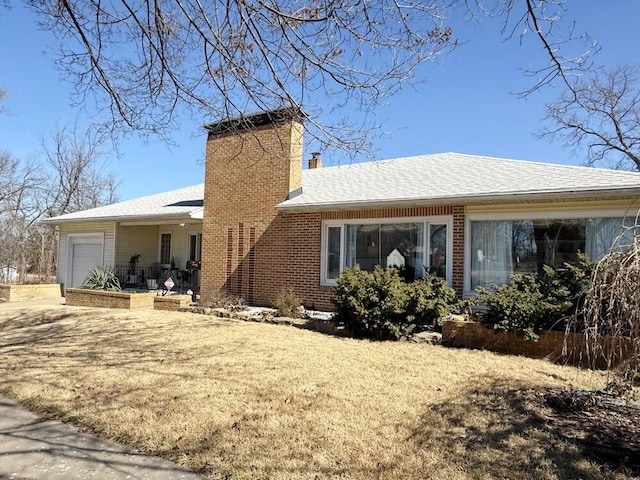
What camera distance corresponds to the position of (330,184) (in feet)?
45.8

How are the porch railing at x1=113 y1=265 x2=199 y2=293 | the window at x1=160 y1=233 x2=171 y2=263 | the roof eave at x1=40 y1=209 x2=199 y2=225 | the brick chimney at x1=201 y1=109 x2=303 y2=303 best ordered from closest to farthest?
the brick chimney at x1=201 y1=109 x2=303 y2=303
the roof eave at x1=40 y1=209 x2=199 y2=225
the porch railing at x1=113 y1=265 x2=199 y2=293
the window at x1=160 y1=233 x2=171 y2=263

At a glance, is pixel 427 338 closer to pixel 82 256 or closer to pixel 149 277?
pixel 149 277

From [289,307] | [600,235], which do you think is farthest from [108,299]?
[600,235]

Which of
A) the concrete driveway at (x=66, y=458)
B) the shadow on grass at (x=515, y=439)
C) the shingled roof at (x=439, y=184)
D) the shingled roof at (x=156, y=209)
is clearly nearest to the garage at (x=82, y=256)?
the shingled roof at (x=156, y=209)

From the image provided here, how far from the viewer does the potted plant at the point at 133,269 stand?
18.0 meters

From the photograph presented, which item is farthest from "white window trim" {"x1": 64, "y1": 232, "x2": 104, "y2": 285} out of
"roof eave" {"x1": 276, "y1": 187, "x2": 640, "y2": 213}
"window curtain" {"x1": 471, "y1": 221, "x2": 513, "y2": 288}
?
"window curtain" {"x1": 471, "y1": 221, "x2": 513, "y2": 288}

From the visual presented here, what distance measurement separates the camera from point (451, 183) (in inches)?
440

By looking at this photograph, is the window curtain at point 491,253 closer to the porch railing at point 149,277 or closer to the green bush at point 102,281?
the porch railing at point 149,277

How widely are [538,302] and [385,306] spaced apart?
2.63 meters

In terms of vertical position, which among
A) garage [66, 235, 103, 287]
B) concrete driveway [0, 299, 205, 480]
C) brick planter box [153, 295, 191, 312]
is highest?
garage [66, 235, 103, 287]

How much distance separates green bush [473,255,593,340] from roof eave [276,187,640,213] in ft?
4.54

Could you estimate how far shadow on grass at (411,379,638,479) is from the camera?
11.6ft

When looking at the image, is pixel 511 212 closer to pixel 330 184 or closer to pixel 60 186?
pixel 330 184

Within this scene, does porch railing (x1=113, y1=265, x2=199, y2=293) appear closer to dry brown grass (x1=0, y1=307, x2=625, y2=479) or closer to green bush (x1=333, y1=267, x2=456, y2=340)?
dry brown grass (x1=0, y1=307, x2=625, y2=479)
